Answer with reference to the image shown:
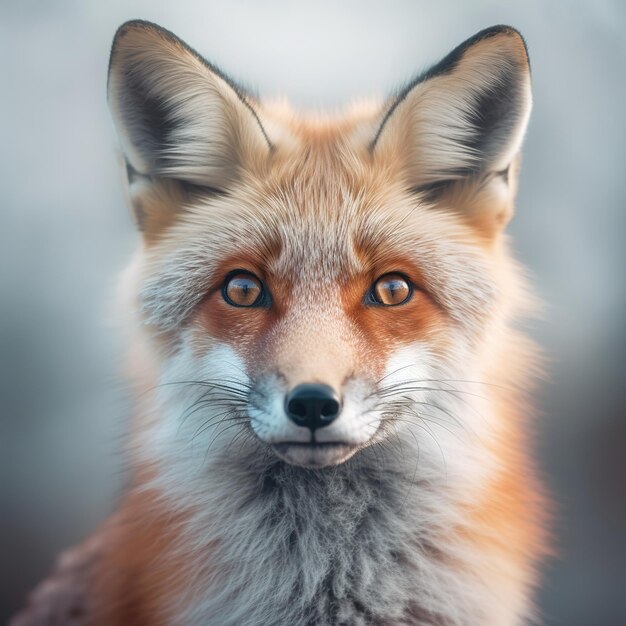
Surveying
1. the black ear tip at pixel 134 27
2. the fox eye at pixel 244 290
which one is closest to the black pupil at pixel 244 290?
the fox eye at pixel 244 290

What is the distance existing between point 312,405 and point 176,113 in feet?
2.09

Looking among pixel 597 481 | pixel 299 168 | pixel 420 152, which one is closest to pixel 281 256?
pixel 299 168

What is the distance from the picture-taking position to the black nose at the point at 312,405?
920 mm

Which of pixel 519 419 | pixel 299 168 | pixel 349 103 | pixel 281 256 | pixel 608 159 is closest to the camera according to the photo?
pixel 281 256

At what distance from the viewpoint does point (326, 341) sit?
1.02 m

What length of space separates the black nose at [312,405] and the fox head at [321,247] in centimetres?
6

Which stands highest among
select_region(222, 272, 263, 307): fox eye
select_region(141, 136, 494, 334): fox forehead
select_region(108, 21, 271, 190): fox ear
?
select_region(108, 21, 271, 190): fox ear

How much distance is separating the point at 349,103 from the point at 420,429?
0.79m

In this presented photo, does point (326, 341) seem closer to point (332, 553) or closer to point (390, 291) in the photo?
point (390, 291)

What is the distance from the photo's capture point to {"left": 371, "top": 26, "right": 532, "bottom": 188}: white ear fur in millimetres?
1145

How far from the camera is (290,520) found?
117 centimetres

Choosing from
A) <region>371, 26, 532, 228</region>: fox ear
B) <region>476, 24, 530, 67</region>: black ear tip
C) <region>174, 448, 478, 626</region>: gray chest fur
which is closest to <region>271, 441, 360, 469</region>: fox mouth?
<region>174, 448, 478, 626</region>: gray chest fur

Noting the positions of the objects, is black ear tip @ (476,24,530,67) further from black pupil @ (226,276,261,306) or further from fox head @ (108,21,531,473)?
black pupil @ (226,276,261,306)

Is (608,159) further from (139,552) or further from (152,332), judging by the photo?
(139,552)
